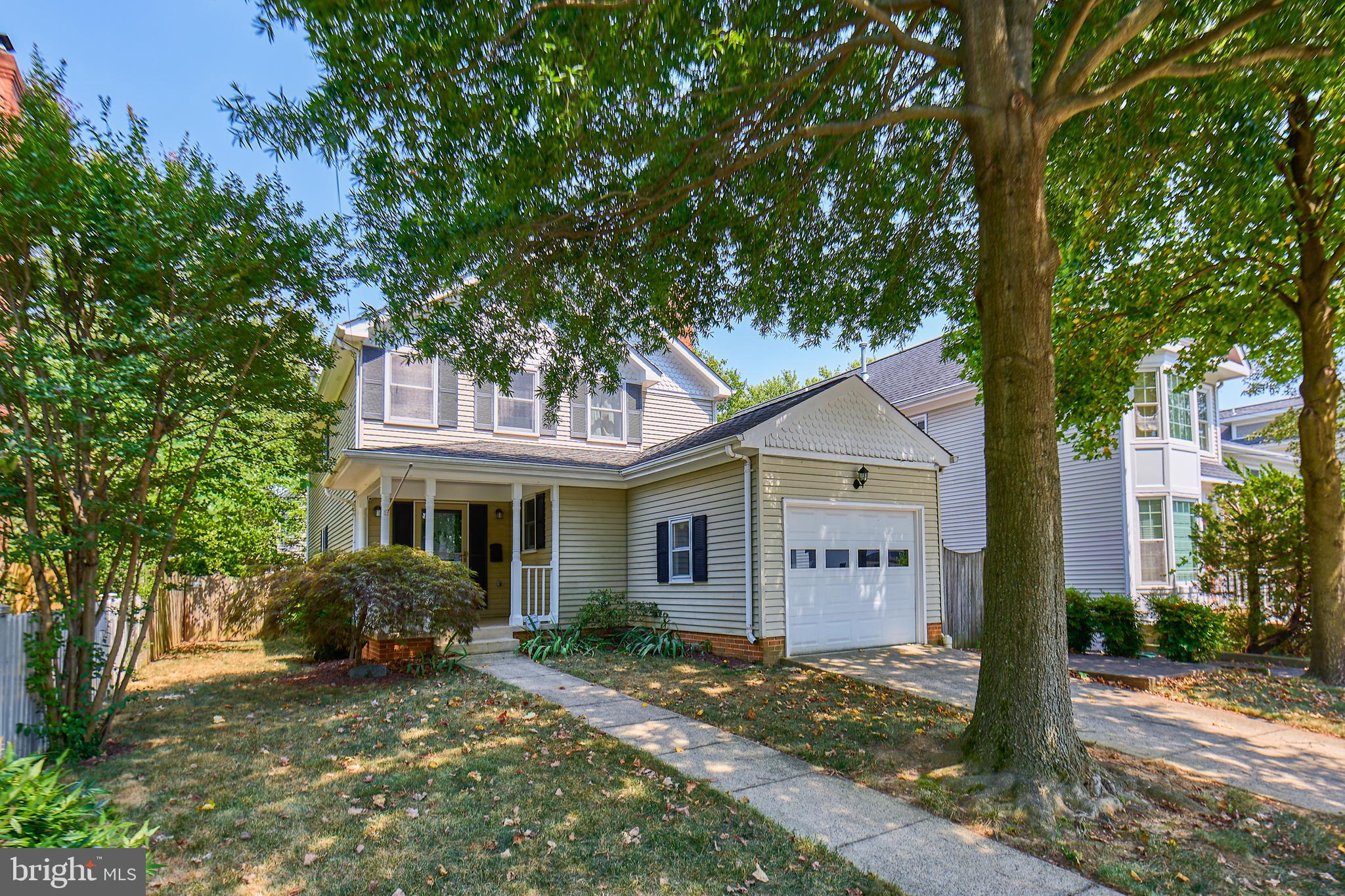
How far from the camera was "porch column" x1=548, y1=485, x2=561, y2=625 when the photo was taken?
486 inches

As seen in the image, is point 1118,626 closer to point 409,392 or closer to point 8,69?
point 409,392

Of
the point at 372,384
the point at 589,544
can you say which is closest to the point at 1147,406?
the point at 589,544

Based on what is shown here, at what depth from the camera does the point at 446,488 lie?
13969 millimetres

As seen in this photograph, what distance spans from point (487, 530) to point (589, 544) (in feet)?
9.87

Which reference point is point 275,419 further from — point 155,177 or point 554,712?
point 554,712

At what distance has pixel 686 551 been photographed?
11.7m

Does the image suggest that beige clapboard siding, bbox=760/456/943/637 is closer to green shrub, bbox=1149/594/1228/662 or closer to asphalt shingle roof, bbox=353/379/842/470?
asphalt shingle roof, bbox=353/379/842/470

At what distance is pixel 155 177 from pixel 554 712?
5841 mm

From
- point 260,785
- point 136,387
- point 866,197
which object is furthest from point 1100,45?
point 260,785

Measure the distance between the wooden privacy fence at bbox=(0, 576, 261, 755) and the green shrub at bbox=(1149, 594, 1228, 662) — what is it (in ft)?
42.7

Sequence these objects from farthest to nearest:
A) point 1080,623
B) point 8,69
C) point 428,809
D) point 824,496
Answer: point 1080,623
point 824,496
point 8,69
point 428,809

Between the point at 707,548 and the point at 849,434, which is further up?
the point at 849,434

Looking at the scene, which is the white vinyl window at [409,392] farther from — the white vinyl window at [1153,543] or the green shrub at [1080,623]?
the white vinyl window at [1153,543]

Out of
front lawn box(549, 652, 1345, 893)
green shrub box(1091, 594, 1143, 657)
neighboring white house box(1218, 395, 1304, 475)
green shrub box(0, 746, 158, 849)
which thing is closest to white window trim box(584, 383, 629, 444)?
front lawn box(549, 652, 1345, 893)
